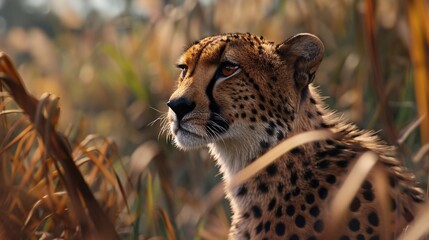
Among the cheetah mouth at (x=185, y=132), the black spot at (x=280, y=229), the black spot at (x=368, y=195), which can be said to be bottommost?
the black spot at (x=280, y=229)

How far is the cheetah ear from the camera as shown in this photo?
10.6 feet

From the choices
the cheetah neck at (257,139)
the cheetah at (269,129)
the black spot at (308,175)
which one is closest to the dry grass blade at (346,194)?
the cheetah at (269,129)

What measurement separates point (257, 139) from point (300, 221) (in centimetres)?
35

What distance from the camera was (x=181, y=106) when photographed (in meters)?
3.13

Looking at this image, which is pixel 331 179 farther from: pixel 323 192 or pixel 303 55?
pixel 303 55

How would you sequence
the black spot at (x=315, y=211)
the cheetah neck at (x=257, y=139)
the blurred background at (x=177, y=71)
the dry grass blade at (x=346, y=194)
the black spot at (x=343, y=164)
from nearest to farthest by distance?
1. the dry grass blade at (x=346, y=194)
2. the black spot at (x=315, y=211)
3. the black spot at (x=343, y=164)
4. the cheetah neck at (x=257, y=139)
5. the blurred background at (x=177, y=71)

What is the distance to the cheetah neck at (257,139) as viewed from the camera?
320 centimetres

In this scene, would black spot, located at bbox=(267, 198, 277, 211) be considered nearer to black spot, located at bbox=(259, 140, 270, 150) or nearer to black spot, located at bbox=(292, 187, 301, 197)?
black spot, located at bbox=(292, 187, 301, 197)

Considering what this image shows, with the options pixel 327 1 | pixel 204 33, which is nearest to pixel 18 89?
pixel 204 33

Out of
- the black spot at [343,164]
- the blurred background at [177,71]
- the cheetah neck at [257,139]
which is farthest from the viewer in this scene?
the blurred background at [177,71]

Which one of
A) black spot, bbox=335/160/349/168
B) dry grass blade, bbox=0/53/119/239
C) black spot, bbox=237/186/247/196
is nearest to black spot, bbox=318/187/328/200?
black spot, bbox=335/160/349/168

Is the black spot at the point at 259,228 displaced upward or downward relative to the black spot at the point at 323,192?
downward

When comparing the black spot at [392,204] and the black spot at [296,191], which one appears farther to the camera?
the black spot at [296,191]

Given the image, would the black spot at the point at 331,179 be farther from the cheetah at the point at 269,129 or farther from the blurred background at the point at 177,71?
the blurred background at the point at 177,71
